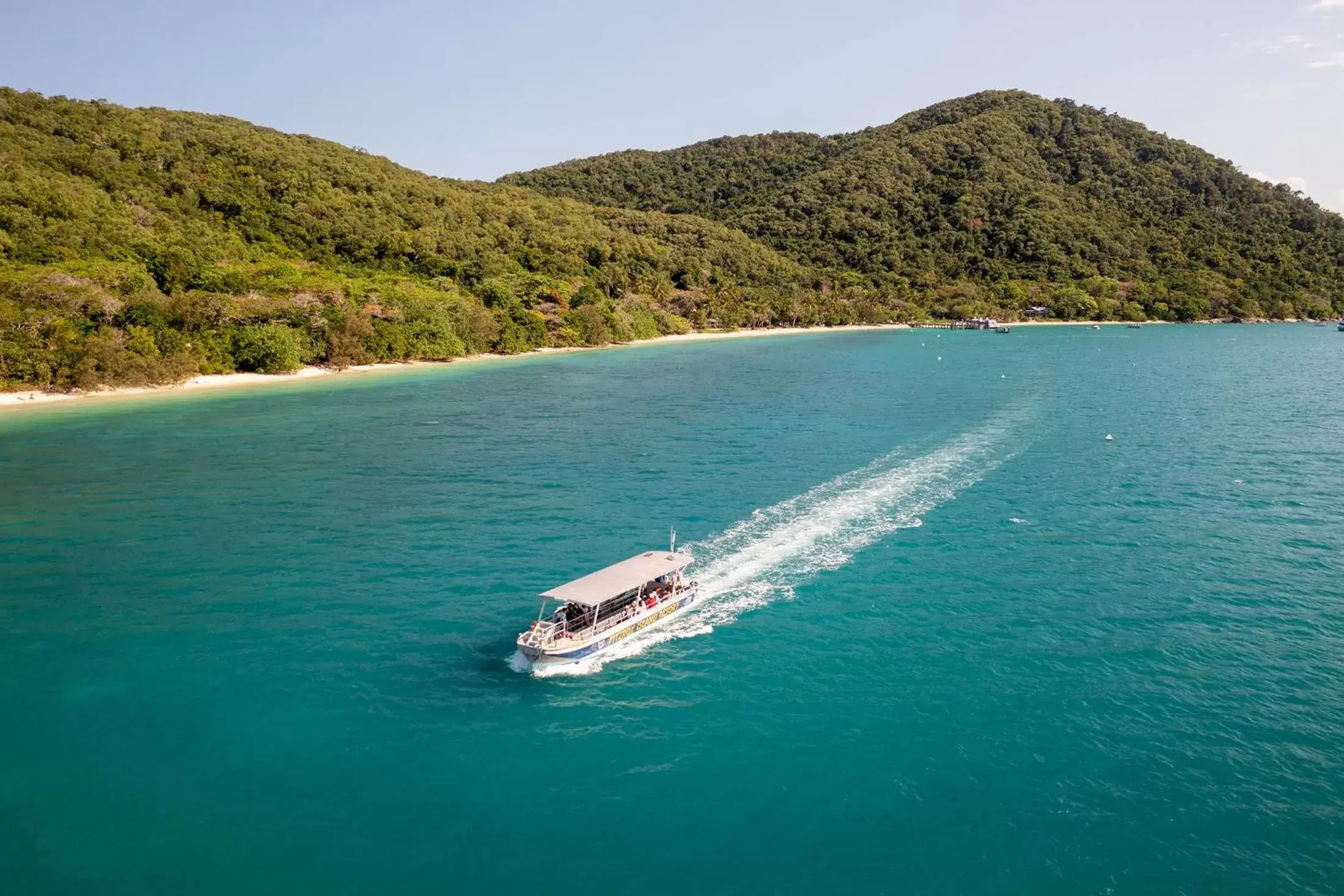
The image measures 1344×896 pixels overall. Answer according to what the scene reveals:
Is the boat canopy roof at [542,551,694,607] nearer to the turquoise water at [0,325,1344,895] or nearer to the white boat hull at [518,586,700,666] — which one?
the white boat hull at [518,586,700,666]

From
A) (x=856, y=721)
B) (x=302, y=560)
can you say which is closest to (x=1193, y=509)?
(x=856, y=721)

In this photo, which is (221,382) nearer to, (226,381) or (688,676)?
(226,381)

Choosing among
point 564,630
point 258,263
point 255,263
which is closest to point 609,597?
point 564,630

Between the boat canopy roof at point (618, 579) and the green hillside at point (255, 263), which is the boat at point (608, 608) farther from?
the green hillside at point (255, 263)

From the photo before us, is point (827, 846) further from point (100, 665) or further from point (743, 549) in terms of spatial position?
point (100, 665)

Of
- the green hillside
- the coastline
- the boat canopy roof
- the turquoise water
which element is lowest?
the turquoise water

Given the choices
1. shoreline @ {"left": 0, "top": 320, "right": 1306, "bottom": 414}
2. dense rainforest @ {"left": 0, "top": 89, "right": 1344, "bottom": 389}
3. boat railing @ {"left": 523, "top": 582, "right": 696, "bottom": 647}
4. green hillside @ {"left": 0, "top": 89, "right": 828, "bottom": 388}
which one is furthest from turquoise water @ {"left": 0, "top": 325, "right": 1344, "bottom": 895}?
dense rainforest @ {"left": 0, "top": 89, "right": 1344, "bottom": 389}
